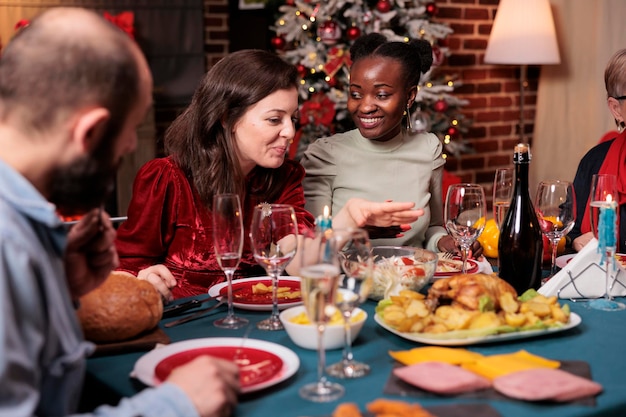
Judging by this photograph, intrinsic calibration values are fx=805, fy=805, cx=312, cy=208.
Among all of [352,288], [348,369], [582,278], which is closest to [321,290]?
[352,288]

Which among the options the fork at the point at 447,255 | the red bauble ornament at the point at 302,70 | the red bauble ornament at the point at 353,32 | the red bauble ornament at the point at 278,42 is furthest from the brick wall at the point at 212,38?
the fork at the point at 447,255

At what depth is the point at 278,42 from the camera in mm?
5000

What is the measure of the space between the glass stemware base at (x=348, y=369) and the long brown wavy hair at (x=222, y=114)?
41.3 inches

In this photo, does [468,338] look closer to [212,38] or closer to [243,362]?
[243,362]

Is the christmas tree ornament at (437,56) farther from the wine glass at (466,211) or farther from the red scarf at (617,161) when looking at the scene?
the wine glass at (466,211)

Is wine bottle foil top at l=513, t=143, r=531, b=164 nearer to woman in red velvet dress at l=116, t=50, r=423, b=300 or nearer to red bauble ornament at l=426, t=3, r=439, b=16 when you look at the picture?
woman in red velvet dress at l=116, t=50, r=423, b=300

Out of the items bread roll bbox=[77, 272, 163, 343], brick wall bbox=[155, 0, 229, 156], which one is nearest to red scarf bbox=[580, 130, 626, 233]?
bread roll bbox=[77, 272, 163, 343]

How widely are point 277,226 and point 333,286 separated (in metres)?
0.40

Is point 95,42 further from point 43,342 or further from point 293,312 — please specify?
point 293,312

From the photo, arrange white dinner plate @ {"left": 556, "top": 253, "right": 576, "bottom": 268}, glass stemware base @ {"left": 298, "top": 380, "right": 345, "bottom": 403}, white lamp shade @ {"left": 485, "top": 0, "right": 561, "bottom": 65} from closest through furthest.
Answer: glass stemware base @ {"left": 298, "top": 380, "right": 345, "bottom": 403}, white dinner plate @ {"left": 556, "top": 253, "right": 576, "bottom": 268}, white lamp shade @ {"left": 485, "top": 0, "right": 561, "bottom": 65}

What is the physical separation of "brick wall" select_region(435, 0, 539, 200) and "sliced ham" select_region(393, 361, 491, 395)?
13.5ft

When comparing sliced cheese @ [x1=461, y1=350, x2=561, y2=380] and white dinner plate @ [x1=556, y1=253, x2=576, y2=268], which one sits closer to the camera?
sliced cheese @ [x1=461, y1=350, x2=561, y2=380]

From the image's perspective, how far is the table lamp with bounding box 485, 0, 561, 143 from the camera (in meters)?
4.90

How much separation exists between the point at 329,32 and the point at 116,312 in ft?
11.4
